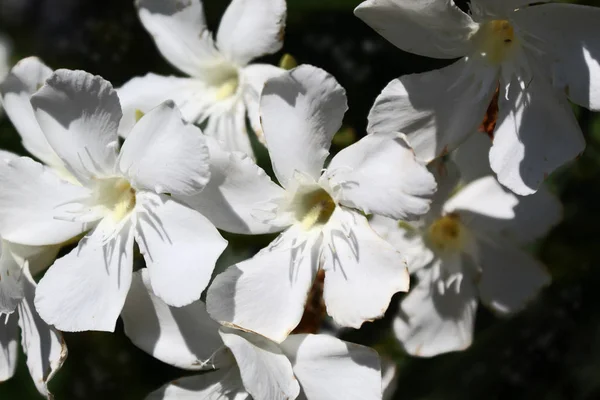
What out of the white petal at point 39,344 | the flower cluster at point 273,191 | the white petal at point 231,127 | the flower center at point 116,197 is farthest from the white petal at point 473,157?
the white petal at point 39,344

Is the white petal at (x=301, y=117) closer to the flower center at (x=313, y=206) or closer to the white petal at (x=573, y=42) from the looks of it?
the flower center at (x=313, y=206)

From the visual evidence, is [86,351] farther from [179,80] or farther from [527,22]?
[527,22]

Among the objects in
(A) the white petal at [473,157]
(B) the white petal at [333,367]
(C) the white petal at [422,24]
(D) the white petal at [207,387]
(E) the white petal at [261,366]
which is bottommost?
(D) the white petal at [207,387]

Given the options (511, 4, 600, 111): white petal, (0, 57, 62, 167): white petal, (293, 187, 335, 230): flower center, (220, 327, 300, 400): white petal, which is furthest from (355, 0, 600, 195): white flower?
(0, 57, 62, 167): white petal

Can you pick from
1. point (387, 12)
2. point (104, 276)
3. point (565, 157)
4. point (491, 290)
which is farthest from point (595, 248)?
point (104, 276)

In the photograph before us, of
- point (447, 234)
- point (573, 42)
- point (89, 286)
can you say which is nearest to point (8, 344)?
point (89, 286)

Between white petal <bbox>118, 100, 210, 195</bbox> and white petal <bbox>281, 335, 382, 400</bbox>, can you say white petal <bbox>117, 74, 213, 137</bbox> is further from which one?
white petal <bbox>281, 335, 382, 400</bbox>

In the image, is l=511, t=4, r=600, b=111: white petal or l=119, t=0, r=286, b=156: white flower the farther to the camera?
l=119, t=0, r=286, b=156: white flower
